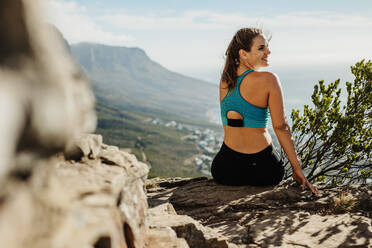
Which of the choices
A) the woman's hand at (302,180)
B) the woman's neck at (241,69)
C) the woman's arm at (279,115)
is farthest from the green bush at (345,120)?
the woman's neck at (241,69)

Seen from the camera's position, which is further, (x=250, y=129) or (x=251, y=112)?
(x=250, y=129)

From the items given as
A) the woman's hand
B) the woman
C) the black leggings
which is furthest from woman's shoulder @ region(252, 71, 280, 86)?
the woman's hand

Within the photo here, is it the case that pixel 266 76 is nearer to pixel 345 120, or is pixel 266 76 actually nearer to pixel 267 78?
pixel 267 78

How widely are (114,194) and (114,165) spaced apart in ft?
1.96

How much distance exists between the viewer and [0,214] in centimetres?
110

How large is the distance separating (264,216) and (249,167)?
0.95 meters

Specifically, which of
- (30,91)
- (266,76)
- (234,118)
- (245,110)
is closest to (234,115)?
(234,118)

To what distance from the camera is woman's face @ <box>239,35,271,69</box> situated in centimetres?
506

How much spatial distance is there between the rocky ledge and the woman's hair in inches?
86.8

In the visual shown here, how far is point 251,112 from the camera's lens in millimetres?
5043

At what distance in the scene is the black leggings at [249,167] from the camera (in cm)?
519

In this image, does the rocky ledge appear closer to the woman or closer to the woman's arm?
the woman

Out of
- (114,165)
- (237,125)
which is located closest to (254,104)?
(237,125)

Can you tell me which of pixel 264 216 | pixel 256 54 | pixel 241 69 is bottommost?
pixel 264 216
